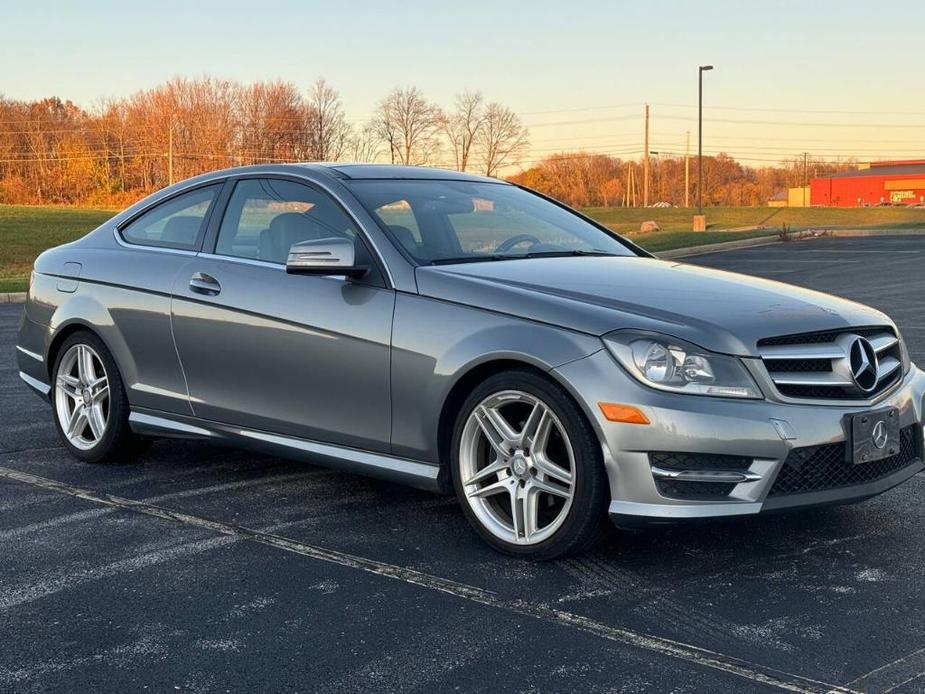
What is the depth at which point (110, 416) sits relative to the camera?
237 inches

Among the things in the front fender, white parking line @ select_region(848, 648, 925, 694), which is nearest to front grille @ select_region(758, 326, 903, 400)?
the front fender

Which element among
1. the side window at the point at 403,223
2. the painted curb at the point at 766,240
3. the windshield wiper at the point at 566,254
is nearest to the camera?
the side window at the point at 403,223

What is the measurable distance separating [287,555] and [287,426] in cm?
79

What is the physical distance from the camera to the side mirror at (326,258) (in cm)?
473

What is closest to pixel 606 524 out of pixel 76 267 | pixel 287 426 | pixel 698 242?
pixel 287 426

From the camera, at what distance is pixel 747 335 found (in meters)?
4.05

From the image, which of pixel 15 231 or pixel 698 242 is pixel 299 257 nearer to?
pixel 698 242

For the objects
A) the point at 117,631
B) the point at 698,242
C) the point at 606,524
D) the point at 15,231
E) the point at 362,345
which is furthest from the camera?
the point at 15,231

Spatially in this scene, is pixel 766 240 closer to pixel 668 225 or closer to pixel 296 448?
pixel 668 225

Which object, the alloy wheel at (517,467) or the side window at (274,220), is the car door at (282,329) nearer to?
the side window at (274,220)

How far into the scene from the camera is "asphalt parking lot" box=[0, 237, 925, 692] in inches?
129

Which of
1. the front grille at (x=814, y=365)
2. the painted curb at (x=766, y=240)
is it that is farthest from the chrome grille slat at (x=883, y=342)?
the painted curb at (x=766, y=240)

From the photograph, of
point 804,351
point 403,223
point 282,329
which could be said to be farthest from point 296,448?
point 804,351

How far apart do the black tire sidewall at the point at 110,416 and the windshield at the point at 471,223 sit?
1759 millimetres
